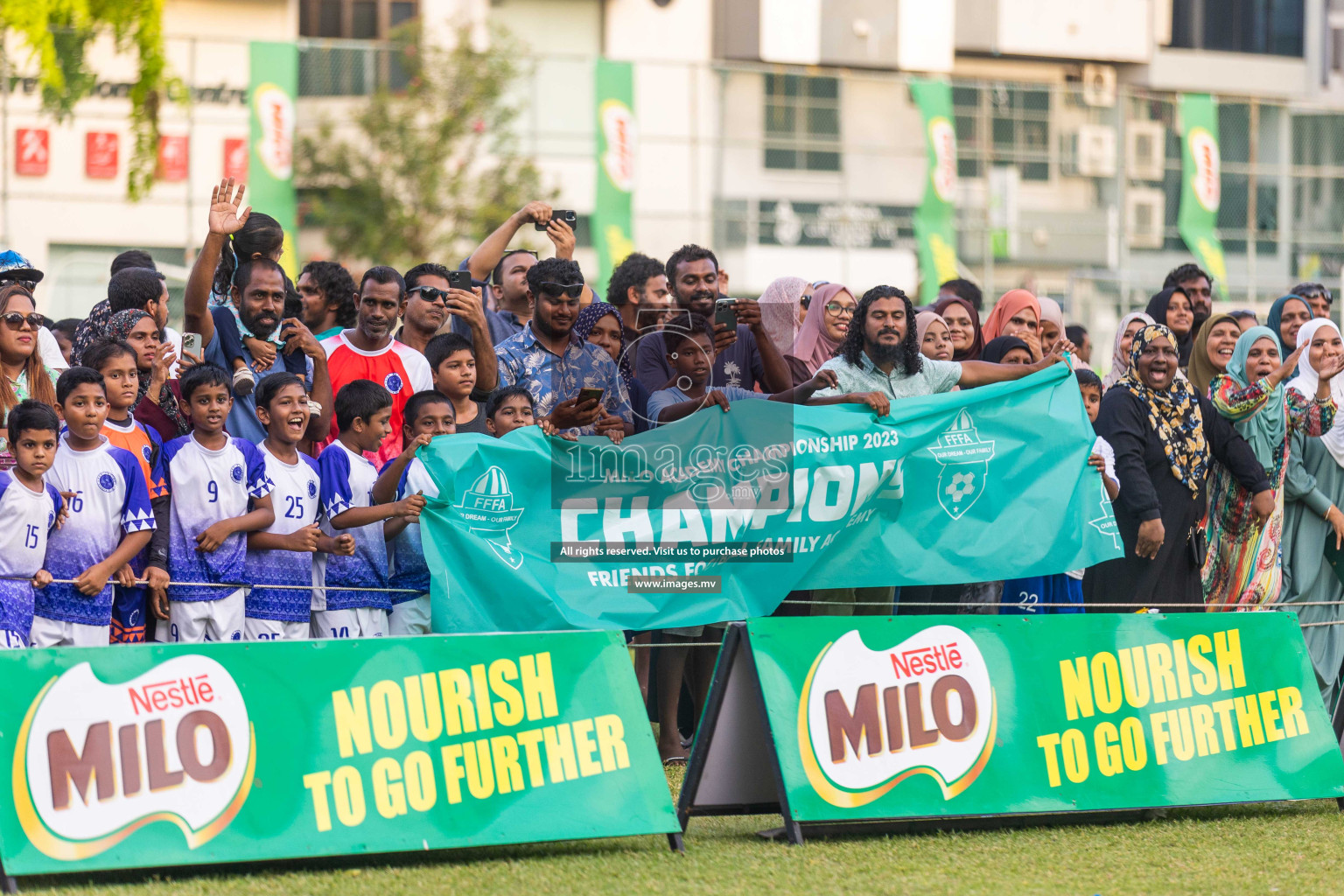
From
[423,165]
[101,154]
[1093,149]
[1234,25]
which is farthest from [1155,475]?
[1234,25]

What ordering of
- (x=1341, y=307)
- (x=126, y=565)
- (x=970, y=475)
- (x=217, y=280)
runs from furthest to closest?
1. (x=1341, y=307)
2. (x=217, y=280)
3. (x=970, y=475)
4. (x=126, y=565)

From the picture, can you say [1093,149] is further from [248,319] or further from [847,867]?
[847,867]

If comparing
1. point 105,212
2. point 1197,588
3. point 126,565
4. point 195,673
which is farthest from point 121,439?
point 105,212

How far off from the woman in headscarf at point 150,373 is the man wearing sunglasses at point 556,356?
5.05 ft

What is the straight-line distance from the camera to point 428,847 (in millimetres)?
5688

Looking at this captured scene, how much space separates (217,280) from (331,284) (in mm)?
615

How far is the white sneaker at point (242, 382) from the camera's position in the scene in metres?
7.17

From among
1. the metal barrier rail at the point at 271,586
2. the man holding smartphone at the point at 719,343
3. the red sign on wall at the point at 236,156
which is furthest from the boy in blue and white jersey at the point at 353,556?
the red sign on wall at the point at 236,156

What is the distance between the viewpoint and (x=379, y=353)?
7.76m

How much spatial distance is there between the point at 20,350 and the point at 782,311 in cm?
408

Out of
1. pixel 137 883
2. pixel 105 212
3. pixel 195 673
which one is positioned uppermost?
pixel 105 212

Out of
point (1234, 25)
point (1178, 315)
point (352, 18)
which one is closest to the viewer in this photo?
point (1178, 315)

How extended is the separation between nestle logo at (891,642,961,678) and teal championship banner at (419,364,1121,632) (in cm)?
77

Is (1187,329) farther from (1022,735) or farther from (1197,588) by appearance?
(1022,735)
